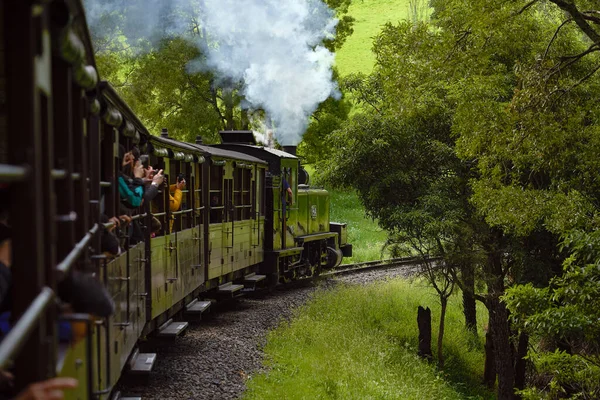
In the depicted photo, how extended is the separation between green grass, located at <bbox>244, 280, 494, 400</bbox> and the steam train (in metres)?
1.69

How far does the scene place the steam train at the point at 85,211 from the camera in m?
2.09

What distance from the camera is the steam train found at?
82.4 inches

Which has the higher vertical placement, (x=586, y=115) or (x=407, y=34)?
(x=407, y=34)

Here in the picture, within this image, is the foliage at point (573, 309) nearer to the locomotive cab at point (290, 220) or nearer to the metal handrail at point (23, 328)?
the locomotive cab at point (290, 220)

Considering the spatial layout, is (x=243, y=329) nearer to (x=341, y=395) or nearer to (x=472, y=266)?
(x=341, y=395)

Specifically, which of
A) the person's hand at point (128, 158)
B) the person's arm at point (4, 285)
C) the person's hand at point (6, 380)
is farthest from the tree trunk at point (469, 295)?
the person's hand at point (6, 380)

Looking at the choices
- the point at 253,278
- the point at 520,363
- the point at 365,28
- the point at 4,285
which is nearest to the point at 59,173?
the point at 4,285

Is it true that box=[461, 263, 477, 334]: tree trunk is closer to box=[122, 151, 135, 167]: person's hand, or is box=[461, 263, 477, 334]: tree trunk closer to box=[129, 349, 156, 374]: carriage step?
box=[129, 349, 156, 374]: carriage step

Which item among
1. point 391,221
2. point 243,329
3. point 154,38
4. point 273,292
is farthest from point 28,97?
point 154,38

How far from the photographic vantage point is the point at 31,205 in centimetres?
211

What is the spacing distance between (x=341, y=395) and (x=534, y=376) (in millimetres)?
9157

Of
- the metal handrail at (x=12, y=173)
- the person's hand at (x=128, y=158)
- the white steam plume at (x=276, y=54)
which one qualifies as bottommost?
the metal handrail at (x=12, y=173)

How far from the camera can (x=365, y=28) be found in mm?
89500

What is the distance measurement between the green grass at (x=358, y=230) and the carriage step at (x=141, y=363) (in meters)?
15.4
